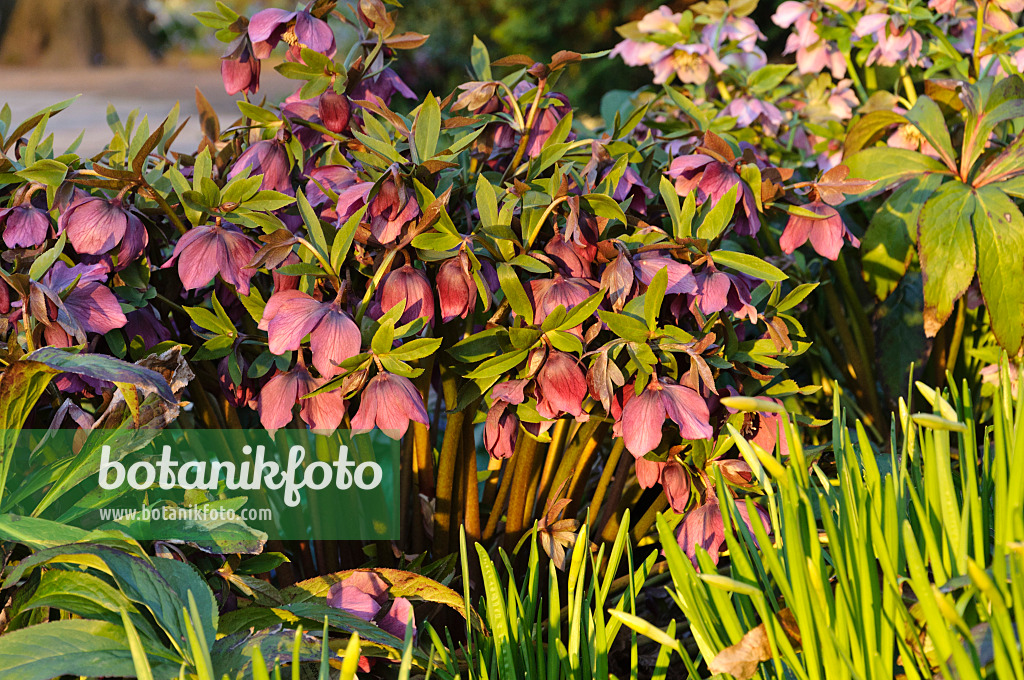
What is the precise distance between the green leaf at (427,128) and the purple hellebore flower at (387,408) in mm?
208

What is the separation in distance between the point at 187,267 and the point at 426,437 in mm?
267

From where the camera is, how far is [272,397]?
676 mm

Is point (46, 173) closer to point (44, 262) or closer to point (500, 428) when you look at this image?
point (44, 262)

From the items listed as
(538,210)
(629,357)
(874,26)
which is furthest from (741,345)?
(874,26)

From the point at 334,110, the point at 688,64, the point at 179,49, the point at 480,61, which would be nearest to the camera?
the point at 334,110

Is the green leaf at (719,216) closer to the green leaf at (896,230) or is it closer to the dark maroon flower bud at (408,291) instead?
the dark maroon flower bud at (408,291)

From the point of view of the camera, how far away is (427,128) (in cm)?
71

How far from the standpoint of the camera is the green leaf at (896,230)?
1.00m

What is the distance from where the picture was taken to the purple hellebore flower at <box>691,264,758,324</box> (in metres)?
0.67

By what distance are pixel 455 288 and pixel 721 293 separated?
0.22m

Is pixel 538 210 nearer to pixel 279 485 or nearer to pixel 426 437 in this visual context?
pixel 426 437

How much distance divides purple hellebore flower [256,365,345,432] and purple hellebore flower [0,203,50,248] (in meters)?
0.27

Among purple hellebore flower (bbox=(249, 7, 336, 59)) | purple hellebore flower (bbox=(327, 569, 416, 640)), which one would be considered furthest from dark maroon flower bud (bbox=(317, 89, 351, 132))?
purple hellebore flower (bbox=(327, 569, 416, 640))

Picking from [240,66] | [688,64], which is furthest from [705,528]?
[688,64]
